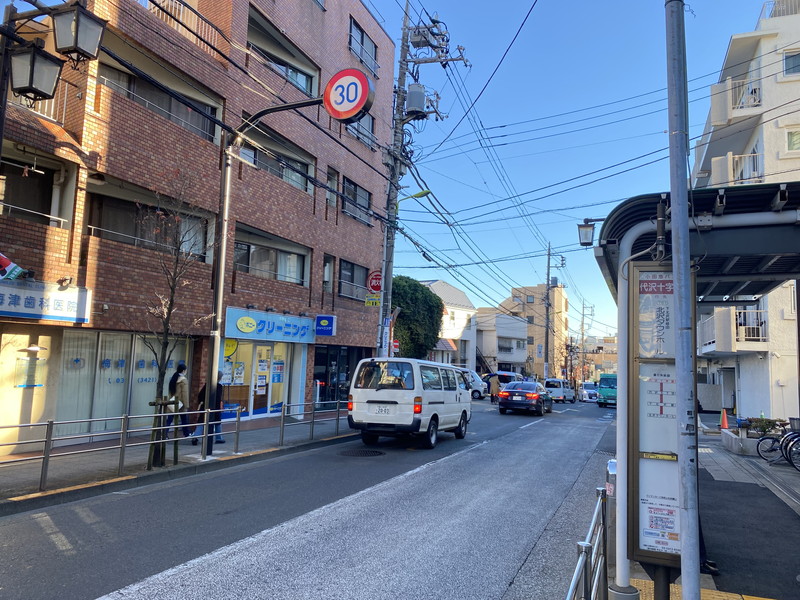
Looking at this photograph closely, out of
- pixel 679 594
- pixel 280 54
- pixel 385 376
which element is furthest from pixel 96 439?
pixel 280 54

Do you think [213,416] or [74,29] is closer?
[74,29]

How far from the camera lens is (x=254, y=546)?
5848mm

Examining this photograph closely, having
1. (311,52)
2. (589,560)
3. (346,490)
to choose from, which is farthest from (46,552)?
(311,52)

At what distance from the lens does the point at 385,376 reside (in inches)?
508

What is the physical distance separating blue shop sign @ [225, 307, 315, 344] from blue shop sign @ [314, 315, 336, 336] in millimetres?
183

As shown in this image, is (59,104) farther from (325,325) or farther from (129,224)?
(325,325)

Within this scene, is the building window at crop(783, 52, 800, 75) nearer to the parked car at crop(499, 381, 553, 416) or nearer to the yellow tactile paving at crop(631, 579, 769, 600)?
the parked car at crop(499, 381, 553, 416)

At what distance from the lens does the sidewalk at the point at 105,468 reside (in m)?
7.44

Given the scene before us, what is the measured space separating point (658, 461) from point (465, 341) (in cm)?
5165

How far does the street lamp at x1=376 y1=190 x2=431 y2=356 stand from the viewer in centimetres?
1664

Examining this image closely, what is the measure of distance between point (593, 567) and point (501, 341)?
60.1m

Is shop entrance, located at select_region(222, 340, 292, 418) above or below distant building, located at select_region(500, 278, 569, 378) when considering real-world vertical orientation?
below

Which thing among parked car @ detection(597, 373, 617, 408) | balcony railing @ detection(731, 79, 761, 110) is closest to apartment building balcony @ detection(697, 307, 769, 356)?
balcony railing @ detection(731, 79, 761, 110)

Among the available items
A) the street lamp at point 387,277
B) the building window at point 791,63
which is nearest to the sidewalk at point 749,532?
the street lamp at point 387,277
